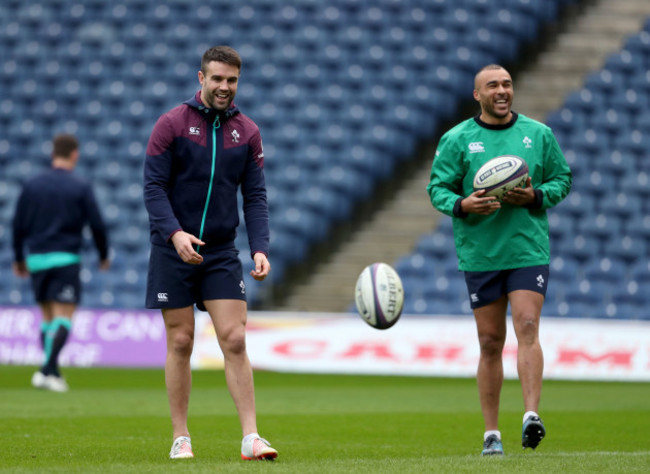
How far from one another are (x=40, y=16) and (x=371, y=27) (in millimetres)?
6497

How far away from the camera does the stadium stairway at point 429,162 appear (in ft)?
56.6

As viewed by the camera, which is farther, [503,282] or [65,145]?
[65,145]

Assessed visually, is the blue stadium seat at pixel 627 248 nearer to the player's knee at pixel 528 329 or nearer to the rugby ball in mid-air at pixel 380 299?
the rugby ball in mid-air at pixel 380 299

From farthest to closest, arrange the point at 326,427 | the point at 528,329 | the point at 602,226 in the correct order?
the point at 602,226 < the point at 326,427 < the point at 528,329

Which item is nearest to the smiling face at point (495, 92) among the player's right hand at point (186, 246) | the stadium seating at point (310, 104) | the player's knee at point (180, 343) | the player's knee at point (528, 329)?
the player's knee at point (528, 329)

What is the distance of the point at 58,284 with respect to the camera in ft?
35.5

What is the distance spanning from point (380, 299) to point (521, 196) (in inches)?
56.5

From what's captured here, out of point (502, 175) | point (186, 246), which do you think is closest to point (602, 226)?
point (502, 175)

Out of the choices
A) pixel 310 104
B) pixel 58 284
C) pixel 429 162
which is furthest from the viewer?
pixel 429 162

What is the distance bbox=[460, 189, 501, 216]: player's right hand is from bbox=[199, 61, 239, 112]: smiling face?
4.58ft

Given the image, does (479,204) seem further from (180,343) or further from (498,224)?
(180,343)

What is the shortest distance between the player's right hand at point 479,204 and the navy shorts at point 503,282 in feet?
1.20

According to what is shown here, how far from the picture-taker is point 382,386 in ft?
40.3

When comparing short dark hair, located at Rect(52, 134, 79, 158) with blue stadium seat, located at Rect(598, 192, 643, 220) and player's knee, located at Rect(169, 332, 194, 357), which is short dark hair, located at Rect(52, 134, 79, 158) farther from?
blue stadium seat, located at Rect(598, 192, 643, 220)
